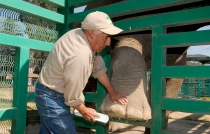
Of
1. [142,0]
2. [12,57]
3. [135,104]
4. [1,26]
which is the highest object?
[142,0]

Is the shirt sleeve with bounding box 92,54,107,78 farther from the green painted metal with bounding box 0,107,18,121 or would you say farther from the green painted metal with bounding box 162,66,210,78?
the green painted metal with bounding box 0,107,18,121

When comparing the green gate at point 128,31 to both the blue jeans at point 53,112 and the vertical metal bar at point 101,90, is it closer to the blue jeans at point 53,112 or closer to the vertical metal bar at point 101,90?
the vertical metal bar at point 101,90

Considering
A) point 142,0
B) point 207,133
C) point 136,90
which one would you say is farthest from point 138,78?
point 207,133

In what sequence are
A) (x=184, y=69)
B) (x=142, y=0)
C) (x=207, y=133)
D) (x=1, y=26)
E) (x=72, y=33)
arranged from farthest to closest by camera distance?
1. (x=207, y=133)
2. (x=1, y=26)
3. (x=142, y=0)
4. (x=184, y=69)
5. (x=72, y=33)

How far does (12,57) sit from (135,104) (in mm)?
1407

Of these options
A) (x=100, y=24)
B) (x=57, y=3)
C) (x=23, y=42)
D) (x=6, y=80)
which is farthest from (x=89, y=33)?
(x=57, y=3)

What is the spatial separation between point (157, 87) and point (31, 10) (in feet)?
5.43

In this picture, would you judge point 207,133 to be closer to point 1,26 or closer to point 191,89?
point 1,26

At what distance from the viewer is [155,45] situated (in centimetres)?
243

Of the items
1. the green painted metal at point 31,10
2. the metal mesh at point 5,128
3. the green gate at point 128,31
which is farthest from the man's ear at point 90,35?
the metal mesh at point 5,128

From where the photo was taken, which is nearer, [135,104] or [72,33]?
[72,33]

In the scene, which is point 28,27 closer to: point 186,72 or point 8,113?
point 8,113

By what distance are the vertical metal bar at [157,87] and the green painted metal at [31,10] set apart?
1.42 m

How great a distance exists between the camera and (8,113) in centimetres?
272
